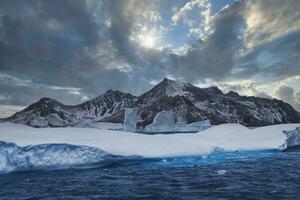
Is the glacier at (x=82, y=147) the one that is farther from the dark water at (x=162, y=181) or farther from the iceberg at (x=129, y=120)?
the iceberg at (x=129, y=120)

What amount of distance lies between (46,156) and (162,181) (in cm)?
944

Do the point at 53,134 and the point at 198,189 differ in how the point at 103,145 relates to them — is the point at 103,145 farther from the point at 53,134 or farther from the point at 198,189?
the point at 198,189

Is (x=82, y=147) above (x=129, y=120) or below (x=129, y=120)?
below

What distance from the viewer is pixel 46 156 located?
2378cm

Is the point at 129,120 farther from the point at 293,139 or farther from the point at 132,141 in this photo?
the point at 132,141

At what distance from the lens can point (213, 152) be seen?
105 ft

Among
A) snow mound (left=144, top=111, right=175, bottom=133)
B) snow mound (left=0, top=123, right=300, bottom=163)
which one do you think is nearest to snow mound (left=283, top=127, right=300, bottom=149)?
snow mound (left=0, top=123, right=300, bottom=163)

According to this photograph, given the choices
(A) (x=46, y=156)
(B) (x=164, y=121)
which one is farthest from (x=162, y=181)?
(B) (x=164, y=121)

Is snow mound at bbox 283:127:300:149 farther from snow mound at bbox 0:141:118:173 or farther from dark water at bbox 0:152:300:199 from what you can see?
snow mound at bbox 0:141:118:173

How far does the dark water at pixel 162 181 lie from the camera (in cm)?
1669

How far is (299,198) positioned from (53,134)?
68.3ft

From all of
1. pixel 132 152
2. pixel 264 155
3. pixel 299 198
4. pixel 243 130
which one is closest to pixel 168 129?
pixel 243 130

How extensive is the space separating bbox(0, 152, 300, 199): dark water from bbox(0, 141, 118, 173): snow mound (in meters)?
0.71

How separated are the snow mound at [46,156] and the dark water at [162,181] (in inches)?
28.1
